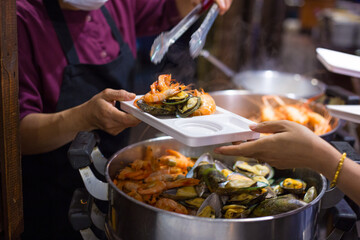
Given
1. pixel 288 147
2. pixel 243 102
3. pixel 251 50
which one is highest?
pixel 288 147

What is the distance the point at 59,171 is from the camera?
5.78ft

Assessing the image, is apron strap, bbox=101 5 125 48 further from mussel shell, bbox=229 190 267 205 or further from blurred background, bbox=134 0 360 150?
mussel shell, bbox=229 190 267 205

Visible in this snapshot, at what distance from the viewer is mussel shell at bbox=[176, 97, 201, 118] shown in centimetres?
124

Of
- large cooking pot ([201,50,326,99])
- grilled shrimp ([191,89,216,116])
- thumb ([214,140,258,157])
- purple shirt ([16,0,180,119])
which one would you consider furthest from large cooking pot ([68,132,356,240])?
large cooking pot ([201,50,326,99])

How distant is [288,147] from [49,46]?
3.65 ft

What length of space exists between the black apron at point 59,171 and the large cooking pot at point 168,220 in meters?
0.43

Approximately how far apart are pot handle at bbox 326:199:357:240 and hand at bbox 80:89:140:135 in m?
0.74

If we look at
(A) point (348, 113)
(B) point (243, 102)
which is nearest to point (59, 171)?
(B) point (243, 102)

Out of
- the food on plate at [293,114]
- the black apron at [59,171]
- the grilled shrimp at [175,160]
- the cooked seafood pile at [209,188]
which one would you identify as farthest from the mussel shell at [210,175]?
the food on plate at [293,114]

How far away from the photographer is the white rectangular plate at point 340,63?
1413 millimetres

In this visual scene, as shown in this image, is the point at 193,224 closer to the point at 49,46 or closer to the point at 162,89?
the point at 162,89

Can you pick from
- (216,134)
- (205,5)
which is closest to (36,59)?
(205,5)

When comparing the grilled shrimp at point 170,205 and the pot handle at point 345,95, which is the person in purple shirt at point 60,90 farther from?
the pot handle at point 345,95

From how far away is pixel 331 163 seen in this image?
1.11 m
